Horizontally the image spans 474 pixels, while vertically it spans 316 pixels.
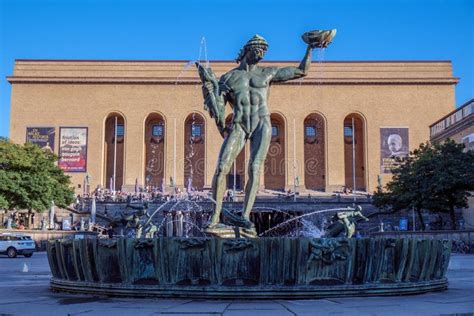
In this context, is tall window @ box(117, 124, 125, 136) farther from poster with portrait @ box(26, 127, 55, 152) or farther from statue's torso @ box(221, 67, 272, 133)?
statue's torso @ box(221, 67, 272, 133)

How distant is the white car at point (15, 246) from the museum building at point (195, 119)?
1254 inches

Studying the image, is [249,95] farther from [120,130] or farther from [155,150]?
[120,130]

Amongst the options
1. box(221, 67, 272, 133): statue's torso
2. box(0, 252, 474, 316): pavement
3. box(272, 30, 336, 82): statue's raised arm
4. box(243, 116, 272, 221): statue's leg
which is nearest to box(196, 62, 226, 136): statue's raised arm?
box(221, 67, 272, 133): statue's torso

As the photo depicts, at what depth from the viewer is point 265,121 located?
27.0ft

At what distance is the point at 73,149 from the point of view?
5881cm

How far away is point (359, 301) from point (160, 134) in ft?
187

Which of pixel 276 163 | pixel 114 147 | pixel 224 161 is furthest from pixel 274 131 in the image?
pixel 224 161

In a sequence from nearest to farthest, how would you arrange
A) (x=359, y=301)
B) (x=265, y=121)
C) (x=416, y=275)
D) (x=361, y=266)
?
1. (x=359, y=301)
2. (x=361, y=266)
3. (x=416, y=275)
4. (x=265, y=121)

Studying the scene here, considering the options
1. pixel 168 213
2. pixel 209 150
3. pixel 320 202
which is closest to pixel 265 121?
pixel 168 213

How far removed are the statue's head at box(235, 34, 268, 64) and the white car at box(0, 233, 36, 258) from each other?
21078 mm

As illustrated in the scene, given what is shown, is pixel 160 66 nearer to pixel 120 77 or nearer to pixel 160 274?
pixel 120 77

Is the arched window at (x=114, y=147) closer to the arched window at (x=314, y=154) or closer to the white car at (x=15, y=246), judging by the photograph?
the arched window at (x=314, y=154)

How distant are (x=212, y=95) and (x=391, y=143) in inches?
2118

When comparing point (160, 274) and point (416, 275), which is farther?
point (416, 275)
